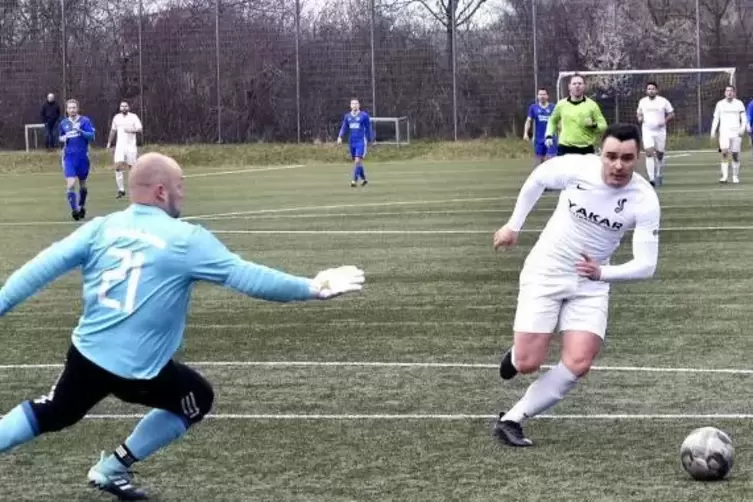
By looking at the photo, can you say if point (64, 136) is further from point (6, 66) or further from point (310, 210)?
point (6, 66)

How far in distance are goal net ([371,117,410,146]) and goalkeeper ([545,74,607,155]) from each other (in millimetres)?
26562

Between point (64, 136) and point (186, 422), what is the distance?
71.0 feet

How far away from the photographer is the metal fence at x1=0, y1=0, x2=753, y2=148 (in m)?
53.2

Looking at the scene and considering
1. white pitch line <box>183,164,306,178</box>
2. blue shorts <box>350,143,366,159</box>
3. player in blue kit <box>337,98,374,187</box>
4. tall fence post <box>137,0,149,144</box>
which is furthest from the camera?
tall fence post <box>137,0,149,144</box>

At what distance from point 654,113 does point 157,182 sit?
2661 centimetres

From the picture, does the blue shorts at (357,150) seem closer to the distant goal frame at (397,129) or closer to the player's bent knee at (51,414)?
the distant goal frame at (397,129)

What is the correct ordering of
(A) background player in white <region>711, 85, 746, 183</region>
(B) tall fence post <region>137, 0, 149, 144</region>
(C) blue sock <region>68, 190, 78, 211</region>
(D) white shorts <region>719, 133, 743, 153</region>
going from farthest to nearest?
(B) tall fence post <region>137, 0, 149, 144</region> → (D) white shorts <region>719, 133, 743, 153</region> → (A) background player in white <region>711, 85, 746, 183</region> → (C) blue sock <region>68, 190, 78, 211</region>

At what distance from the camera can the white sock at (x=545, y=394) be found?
8.12 m

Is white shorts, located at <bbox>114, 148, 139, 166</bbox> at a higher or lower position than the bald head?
lower

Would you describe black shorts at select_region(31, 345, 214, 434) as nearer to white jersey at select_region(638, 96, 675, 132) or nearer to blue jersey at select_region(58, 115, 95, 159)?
blue jersey at select_region(58, 115, 95, 159)

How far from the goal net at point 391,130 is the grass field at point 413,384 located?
103ft

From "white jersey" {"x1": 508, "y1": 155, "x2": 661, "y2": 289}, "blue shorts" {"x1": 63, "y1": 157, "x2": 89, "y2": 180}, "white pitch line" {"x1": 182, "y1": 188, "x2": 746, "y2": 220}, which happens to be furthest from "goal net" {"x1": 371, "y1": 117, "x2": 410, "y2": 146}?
"white jersey" {"x1": 508, "y1": 155, "x2": 661, "y2": 289}

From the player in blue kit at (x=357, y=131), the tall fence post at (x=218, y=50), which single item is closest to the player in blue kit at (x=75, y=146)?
the player in blue kit at (x=357, y=131)

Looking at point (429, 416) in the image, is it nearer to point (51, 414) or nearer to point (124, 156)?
point (51, 414)
